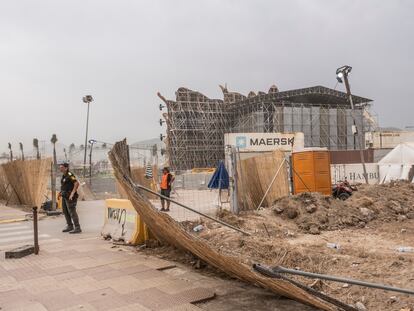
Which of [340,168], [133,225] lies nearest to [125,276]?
[133,225]

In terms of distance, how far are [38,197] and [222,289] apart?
40.0 ft

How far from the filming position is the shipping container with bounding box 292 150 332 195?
1510cm

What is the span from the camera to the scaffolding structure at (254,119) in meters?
61.0

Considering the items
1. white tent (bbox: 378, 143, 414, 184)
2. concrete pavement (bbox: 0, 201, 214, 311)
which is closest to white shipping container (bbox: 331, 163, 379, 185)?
white tent (bbox: 378, 143, 414, 184)

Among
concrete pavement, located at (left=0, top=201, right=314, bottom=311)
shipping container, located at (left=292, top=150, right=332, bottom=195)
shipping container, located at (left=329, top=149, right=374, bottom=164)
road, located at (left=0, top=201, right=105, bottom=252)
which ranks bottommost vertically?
concrete pavement, located at (left=0, top=201, right=314, bottom=311)

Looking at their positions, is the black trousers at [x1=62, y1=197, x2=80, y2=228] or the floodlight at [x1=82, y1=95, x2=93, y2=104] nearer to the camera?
the black trousers at [x1=62, y1=197, x2=80, y2=228]

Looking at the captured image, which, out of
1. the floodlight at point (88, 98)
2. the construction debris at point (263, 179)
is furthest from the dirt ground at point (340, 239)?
the floodlight at point (88, 98)

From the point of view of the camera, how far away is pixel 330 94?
64.9m

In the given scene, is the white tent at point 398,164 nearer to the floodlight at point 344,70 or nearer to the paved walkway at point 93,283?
the floodlight at point 344,70

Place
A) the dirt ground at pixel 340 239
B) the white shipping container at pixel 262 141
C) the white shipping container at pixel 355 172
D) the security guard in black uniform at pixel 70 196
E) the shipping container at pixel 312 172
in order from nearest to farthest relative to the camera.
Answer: the dirt ground at pixel 340 239
the security guard in black uniform at pixel 70 196
the shipping container at pixel 312 172
the white shipping container at pixel 355 172
the white shipping container at pixel 262 141

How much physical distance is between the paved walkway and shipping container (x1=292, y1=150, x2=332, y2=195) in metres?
8.53

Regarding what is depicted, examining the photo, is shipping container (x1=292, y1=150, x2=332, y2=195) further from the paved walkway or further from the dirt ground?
the paved walkway

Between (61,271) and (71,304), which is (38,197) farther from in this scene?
(71,304)

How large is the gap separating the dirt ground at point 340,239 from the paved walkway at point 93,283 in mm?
730
